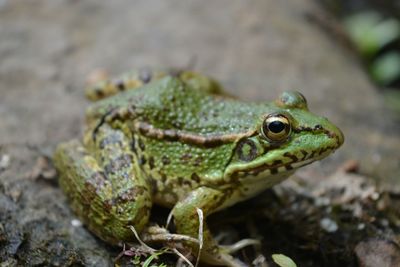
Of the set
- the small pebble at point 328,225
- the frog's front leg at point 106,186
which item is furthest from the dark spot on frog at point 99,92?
the small pebble at point 328,225

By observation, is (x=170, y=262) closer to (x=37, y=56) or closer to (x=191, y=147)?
(x=191, y=147)

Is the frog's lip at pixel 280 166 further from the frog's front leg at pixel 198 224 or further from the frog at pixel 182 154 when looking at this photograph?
the frog's front leg at pixel 198 224

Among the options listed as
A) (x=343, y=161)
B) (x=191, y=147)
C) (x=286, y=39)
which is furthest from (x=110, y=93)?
(x=286, y=39)

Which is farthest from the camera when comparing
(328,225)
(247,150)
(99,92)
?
(99,92)

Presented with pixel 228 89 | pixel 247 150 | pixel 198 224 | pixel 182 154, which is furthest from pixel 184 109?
pixel 228 89

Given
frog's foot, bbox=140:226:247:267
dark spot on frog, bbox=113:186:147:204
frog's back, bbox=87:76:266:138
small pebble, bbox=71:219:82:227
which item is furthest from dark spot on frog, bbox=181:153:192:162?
small pebble, bbox=71:219:82:227

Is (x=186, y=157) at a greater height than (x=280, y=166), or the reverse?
(x=280, y=166)

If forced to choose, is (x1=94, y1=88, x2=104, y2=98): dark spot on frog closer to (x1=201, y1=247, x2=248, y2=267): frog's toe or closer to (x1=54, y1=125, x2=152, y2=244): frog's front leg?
(x1=54, y1=125, x2=152, y2=244): frog's front leg

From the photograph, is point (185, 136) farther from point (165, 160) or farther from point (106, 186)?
point (106, 186)
